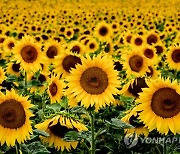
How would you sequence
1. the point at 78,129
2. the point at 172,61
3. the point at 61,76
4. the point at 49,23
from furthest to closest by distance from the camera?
the point at 49,23, the point at 172,61, the point at 61,76, the point at 78,129

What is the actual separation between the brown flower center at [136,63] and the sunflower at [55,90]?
124cm

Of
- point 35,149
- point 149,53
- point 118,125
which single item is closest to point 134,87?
point 118,125

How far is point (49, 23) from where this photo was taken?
46.4 feet

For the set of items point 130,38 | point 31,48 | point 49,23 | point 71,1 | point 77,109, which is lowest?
point 77,109

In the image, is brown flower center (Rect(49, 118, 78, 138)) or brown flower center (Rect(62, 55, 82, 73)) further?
brown flower center (Rect(62, 55, 82, 73))

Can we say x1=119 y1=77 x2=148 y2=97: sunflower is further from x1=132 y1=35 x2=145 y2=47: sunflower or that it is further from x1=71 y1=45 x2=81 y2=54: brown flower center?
x1=132 y1=35 x2=145 y2=47: sunflower

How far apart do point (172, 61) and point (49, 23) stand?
8.19m

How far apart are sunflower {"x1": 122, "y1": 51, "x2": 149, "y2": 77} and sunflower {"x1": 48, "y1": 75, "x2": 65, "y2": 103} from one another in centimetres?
113

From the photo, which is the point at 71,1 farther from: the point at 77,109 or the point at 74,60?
the point at 77,109

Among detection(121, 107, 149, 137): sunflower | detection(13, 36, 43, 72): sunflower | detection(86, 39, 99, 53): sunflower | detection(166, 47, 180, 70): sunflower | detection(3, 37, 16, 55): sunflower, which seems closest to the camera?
detection(121, 107, 149, 137): sunflower

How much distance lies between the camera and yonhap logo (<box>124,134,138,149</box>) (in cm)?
364

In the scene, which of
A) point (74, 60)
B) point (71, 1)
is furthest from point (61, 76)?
point (71, 1)

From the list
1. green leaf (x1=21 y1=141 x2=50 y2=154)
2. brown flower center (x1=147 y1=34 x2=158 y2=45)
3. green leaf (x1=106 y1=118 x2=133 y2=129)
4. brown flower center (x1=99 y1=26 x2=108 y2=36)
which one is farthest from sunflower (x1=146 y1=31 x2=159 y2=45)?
green leaf (x1=21 y1=141 x2=50 y2=154)

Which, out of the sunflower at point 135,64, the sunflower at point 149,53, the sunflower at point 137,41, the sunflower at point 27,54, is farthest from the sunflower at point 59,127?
the sunflower at point 137,41
